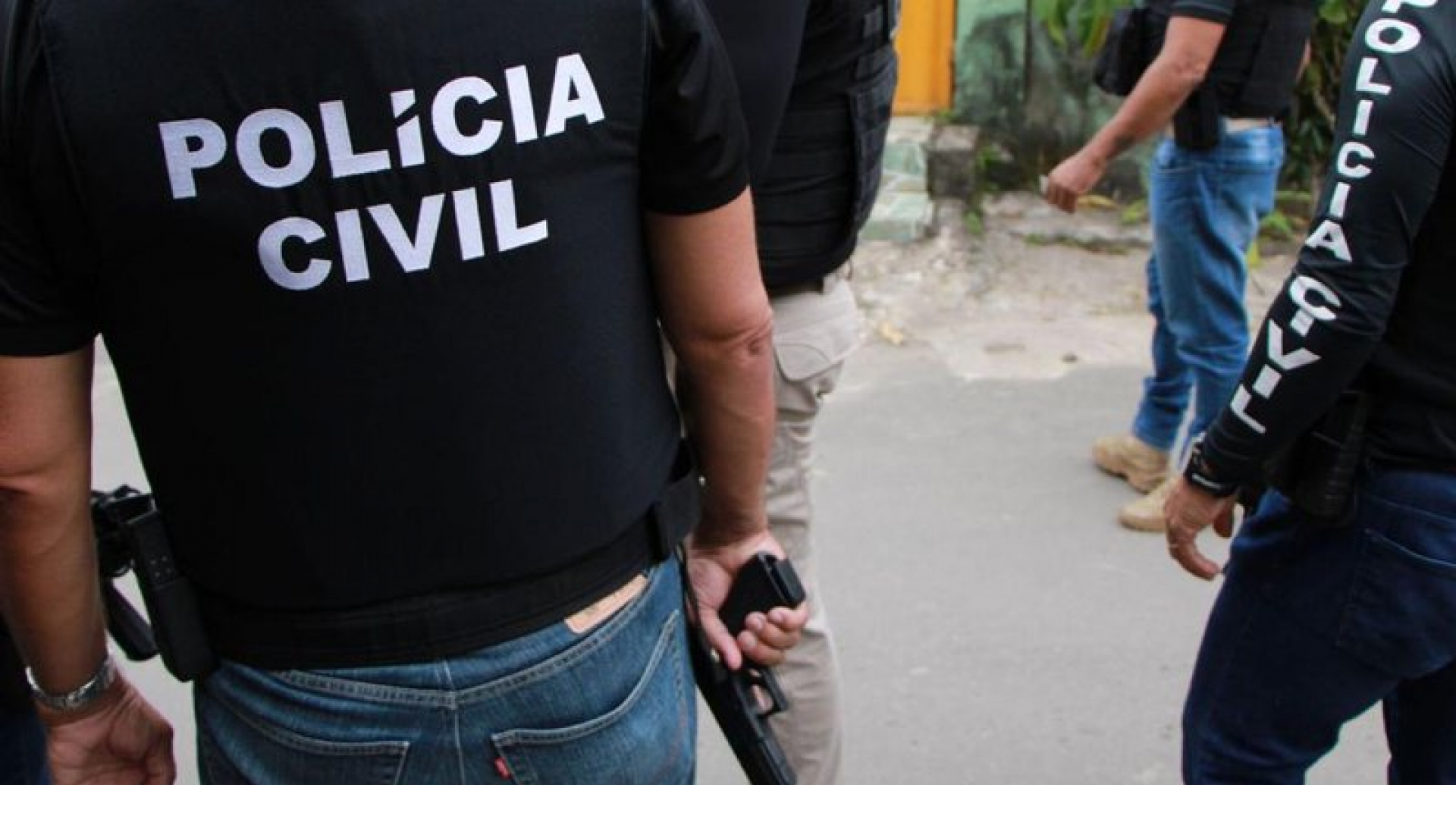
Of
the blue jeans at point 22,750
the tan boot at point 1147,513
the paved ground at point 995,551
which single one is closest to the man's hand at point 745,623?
the blue jeans at point 22,750

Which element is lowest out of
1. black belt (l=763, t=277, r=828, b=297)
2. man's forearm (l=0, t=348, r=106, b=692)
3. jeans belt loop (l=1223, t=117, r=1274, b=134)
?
jeans belt loop (l=1223, t=117, r=1274, b=134)

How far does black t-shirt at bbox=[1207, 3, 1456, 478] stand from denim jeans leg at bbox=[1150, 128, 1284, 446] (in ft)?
5.68

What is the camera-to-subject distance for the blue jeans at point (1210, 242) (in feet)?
11.8

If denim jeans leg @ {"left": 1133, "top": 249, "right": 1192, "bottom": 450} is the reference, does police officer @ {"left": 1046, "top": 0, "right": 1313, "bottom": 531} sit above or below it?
above

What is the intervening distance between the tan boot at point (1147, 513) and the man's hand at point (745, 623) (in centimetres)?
208

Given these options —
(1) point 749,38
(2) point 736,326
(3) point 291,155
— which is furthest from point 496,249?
(1) point 749,38

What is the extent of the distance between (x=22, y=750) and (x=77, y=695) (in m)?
0.48

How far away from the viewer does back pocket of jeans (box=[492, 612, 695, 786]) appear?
149 centimetres

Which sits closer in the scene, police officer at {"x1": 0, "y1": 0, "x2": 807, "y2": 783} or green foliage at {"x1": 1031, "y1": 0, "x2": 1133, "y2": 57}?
police officer at {"x1": 0, "y1": 0, "x2": 807, "y2": 783}

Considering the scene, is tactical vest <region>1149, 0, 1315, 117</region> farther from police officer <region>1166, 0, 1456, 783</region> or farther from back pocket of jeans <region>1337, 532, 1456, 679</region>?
back pocket of jeans <region>1337, 532, 1456, 679</region>

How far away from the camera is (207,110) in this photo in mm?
1239

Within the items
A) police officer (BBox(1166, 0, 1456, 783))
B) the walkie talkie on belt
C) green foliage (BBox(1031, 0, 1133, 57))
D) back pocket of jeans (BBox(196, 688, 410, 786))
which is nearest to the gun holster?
police officer (BBox(1166, 0, 1456, 783))

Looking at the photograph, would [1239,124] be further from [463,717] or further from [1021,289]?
[463,717]

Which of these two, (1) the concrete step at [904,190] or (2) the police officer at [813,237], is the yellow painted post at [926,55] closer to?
(1) the concrete step at [904,190]
